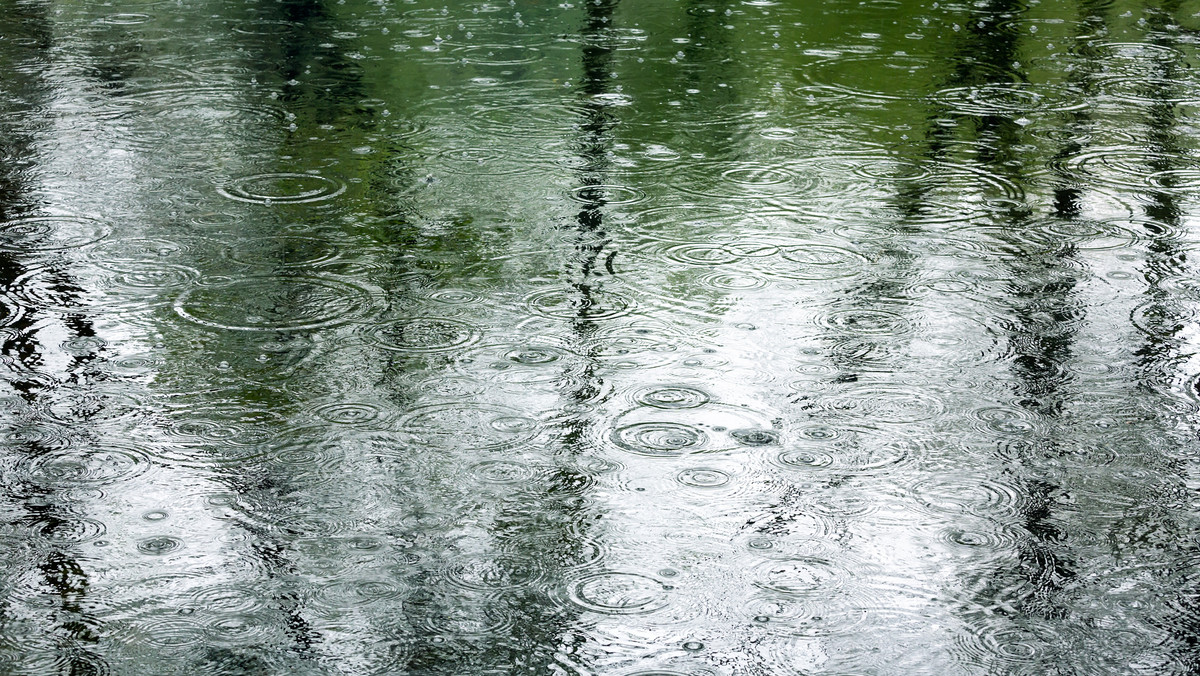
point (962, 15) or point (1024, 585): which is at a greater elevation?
point (962, 15)

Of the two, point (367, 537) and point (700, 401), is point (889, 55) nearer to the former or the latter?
point (700, 401)

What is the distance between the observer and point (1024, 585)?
3.15 meters

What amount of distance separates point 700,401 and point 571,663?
1433 mm

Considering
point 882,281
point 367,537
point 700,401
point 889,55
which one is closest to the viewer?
point 367,537

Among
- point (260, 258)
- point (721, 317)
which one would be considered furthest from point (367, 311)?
point (721, 317)

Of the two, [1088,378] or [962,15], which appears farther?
[962,15]

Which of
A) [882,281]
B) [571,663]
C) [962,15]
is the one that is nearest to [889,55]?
[962,15]

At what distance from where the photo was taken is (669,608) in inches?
120

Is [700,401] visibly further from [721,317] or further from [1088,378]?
[1088,378]

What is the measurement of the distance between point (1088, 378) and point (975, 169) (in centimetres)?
254

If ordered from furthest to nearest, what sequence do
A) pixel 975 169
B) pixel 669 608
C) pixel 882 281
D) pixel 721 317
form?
pixel 975 169 < pixel 882 281 < pixel 721 317 < pixel 669 608

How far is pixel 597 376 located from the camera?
168 inches

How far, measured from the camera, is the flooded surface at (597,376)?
3027 mm

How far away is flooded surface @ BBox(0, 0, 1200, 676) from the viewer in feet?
9.93
